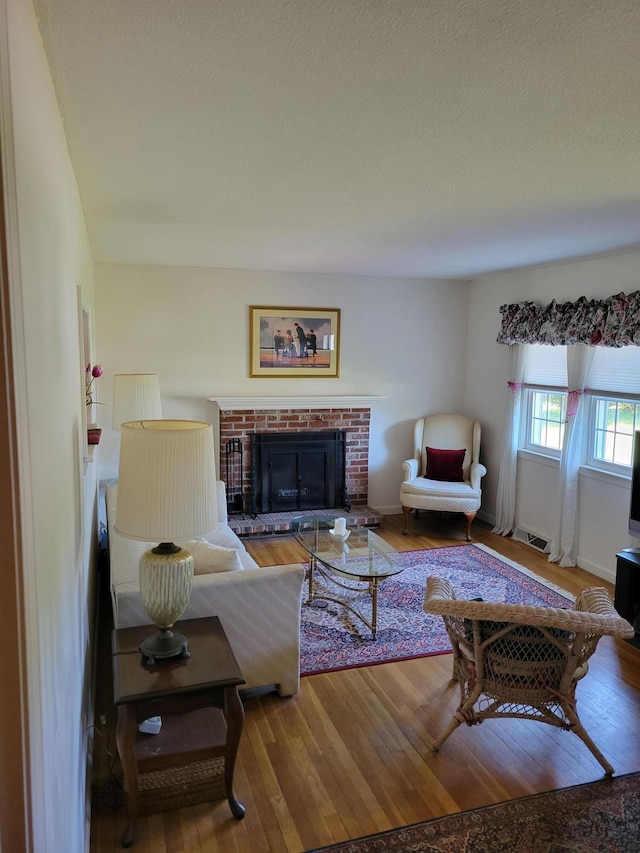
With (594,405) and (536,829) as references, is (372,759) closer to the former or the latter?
(536,829)

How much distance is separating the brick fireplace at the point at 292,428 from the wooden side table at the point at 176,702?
323 cm

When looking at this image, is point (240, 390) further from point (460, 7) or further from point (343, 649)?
point (460, 7)

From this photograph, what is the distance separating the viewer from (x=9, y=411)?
2.76 ft

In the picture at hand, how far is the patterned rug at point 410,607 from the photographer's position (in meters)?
3.44

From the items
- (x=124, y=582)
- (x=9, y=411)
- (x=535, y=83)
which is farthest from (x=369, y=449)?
(x=9, y=411)

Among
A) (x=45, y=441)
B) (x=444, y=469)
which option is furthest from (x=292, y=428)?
(x=45, y=441)

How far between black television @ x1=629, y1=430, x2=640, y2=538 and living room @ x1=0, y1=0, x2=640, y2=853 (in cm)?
44

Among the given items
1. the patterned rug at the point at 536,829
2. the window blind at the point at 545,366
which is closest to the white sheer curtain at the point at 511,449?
the window blind at the point at 545,366

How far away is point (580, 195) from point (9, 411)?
107 inches

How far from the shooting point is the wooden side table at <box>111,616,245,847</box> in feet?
6.74

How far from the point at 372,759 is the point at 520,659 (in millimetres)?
759

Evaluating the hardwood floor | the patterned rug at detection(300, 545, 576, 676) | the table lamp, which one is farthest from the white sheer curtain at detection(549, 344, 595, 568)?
the table lamp

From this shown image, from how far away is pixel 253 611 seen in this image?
281 centimetres

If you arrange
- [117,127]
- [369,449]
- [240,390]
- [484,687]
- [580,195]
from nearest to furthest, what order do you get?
[117,127]
[484,687]
[580,195]
[240,390]
[369,449]
